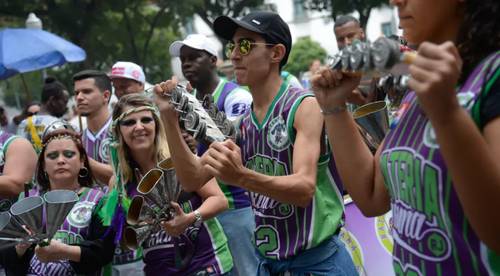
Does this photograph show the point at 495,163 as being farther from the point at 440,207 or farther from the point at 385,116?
the point at 385,116

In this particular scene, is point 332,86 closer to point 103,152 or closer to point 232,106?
point 232,106

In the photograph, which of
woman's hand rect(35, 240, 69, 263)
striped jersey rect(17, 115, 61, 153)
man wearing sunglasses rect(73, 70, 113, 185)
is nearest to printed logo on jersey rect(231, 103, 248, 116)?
man wearing sunglasses rect(73, 70, 113, 185)

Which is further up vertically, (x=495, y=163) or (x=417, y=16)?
(x=417, y=16)

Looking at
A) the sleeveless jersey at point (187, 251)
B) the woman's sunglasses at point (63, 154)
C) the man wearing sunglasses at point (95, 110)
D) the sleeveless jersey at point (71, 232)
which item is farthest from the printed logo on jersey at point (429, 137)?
the man wearing sunglasses at point (95, 110)

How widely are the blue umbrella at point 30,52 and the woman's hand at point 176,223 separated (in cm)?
699

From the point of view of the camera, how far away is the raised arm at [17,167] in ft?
19.6

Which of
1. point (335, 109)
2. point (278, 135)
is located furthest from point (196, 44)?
point (335, 109)

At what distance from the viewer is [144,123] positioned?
5629mm

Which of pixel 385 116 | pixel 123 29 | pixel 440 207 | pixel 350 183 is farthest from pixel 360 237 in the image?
pixel 123 29

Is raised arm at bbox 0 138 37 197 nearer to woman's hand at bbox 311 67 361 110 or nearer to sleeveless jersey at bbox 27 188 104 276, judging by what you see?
sleeveless jersey at bbox 27 188 104 276

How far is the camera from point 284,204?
14.3ft

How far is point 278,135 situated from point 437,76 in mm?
2252

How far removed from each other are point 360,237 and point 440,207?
3.45 meters

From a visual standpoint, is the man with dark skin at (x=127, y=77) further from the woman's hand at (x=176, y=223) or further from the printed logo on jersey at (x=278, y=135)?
the printed logo on jersey at (x=278, y=135)
